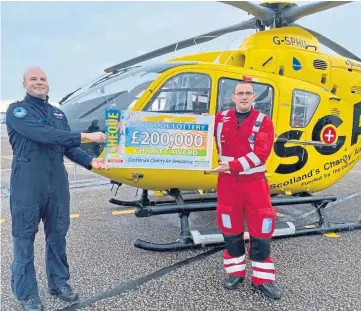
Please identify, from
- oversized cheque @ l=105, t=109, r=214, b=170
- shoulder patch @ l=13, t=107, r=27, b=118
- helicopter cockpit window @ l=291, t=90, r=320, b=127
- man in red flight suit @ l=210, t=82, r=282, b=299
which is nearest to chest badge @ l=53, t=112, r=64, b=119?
shoulder patch @ l=13, t=107, r=27, b=118

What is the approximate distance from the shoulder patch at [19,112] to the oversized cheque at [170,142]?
0.96 meters

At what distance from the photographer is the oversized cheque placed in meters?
3.29

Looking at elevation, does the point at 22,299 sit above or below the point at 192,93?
below

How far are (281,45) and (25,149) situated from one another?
350 cm

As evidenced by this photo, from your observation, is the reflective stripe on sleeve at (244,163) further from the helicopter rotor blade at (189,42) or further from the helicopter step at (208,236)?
the helicopter rotor blade at (189,42)

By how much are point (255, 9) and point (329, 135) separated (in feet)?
6.16

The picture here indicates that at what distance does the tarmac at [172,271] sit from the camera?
284 cm

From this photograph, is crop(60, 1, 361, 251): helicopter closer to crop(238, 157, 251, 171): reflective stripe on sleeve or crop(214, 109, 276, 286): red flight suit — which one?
crop(214, 109, 276, 286): red flight suit

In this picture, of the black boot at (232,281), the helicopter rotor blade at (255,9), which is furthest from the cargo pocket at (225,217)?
the helicopter rotor blade at (255,9)

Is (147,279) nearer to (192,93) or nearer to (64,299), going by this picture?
(64,299)

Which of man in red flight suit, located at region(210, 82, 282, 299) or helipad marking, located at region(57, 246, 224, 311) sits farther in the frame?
man in red flight suit, located at region(210, 82, 282, 299)

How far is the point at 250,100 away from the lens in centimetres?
300

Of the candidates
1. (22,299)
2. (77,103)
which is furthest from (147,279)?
(77,103)

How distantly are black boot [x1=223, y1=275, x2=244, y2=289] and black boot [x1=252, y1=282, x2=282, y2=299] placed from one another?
0.61 ft
